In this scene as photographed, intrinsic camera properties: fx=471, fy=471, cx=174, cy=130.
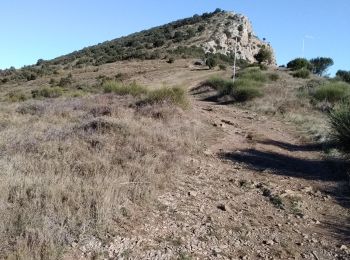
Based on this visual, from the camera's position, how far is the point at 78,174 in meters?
7.34

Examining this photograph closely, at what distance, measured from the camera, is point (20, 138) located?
1002 centimetres

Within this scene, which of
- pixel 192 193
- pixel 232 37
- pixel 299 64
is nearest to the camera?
pixel 192 193

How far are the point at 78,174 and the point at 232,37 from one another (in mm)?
70148

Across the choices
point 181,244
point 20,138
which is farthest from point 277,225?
point 20,138

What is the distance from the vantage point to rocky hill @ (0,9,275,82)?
2394 inches

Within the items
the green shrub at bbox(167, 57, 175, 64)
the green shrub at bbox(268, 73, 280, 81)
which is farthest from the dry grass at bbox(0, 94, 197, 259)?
A: the green shrub at bbox(167, 57, 175, 64)

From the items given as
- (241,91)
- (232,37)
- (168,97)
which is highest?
(232,37)

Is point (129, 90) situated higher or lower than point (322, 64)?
higher

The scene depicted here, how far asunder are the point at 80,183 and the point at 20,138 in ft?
12.9

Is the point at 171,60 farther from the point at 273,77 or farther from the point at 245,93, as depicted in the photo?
the point at 245,93

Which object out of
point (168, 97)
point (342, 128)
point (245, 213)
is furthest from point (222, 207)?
point (168, 97)

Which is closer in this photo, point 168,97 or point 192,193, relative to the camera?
point 192,193

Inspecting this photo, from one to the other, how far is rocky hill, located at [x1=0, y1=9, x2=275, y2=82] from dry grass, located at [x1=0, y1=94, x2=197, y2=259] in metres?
44.9

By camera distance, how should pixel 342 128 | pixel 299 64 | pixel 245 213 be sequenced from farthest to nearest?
pixel 299 64 < pixel 342 128 < pixel 245 213
